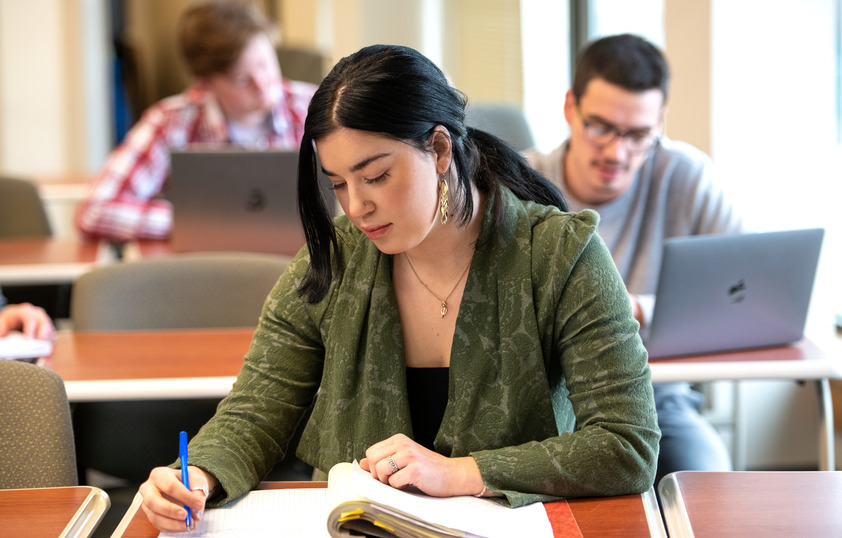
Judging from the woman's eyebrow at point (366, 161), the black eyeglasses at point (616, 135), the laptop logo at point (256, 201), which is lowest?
the laptop logo at point (256, 201)

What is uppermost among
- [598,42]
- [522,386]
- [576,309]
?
[598,42]

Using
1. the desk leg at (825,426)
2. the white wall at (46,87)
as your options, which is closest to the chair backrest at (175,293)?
the desk leg at (825,426)

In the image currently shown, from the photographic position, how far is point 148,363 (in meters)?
1.74

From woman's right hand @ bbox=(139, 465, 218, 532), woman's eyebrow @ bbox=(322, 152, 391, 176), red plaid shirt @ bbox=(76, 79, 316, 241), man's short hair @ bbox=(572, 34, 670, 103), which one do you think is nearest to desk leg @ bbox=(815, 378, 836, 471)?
man's short hair @ bbox=(572, 34, 670, 103)

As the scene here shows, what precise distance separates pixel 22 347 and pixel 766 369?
4.48 feet

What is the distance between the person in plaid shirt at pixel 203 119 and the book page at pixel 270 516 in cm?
193

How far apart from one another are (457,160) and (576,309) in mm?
258

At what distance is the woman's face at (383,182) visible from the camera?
1.16 m

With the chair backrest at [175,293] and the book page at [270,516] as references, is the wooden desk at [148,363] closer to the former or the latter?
the chair backrest at [175,293]

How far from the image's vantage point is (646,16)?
12.0 ft

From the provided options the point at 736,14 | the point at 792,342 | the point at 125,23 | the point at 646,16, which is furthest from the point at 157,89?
the point at 792,342

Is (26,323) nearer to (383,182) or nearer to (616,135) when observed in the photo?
(383,182)

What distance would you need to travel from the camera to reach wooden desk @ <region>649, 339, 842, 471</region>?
64.6 inches

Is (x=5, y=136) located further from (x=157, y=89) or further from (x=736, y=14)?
(x=736, y=14)
